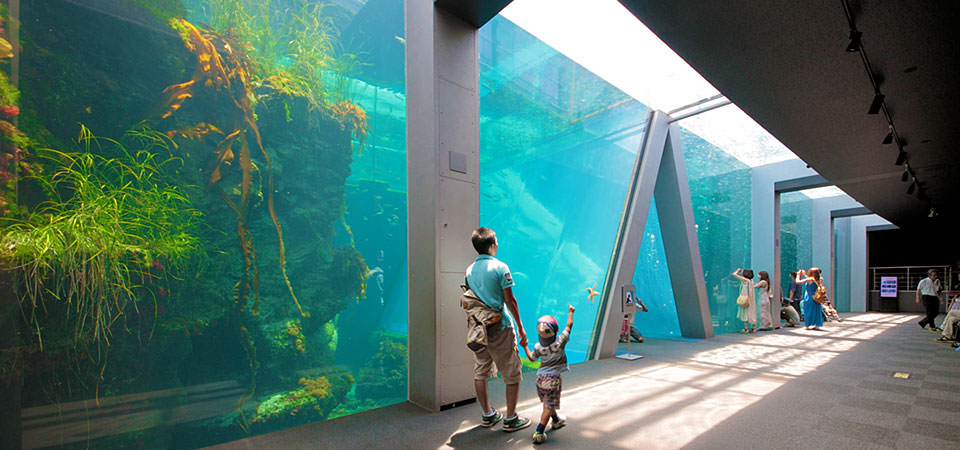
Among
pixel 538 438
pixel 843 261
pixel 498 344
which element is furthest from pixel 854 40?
pixel 843 261

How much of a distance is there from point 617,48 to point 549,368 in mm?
5043

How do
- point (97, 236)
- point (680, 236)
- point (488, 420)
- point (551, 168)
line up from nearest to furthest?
point (97, 236)
point (488, 420)
point (551, 168)
point (680, 236)

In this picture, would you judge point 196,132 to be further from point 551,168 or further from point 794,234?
point 794,234

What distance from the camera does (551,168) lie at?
5.98 meters

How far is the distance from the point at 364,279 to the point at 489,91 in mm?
2804

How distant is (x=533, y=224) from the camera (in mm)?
5770

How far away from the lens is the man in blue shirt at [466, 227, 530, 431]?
298cm

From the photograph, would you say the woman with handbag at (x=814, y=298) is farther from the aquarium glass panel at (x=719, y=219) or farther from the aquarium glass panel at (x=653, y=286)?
the aquarium glass panel at (x=653, y=286)

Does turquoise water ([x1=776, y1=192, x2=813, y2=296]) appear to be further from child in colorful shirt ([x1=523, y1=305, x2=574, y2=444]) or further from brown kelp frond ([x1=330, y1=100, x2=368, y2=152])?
brown kelp frond ([x1=330, y1=100, x2=368, y2=152])

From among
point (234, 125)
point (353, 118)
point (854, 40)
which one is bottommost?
point (234, 125)

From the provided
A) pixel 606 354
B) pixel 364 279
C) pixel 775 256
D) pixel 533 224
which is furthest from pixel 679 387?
pixel 775 256

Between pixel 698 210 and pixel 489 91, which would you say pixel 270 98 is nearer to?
pixel 489 91

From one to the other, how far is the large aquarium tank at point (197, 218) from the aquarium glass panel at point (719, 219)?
24.7ft

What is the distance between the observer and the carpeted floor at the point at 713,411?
9.32ft
